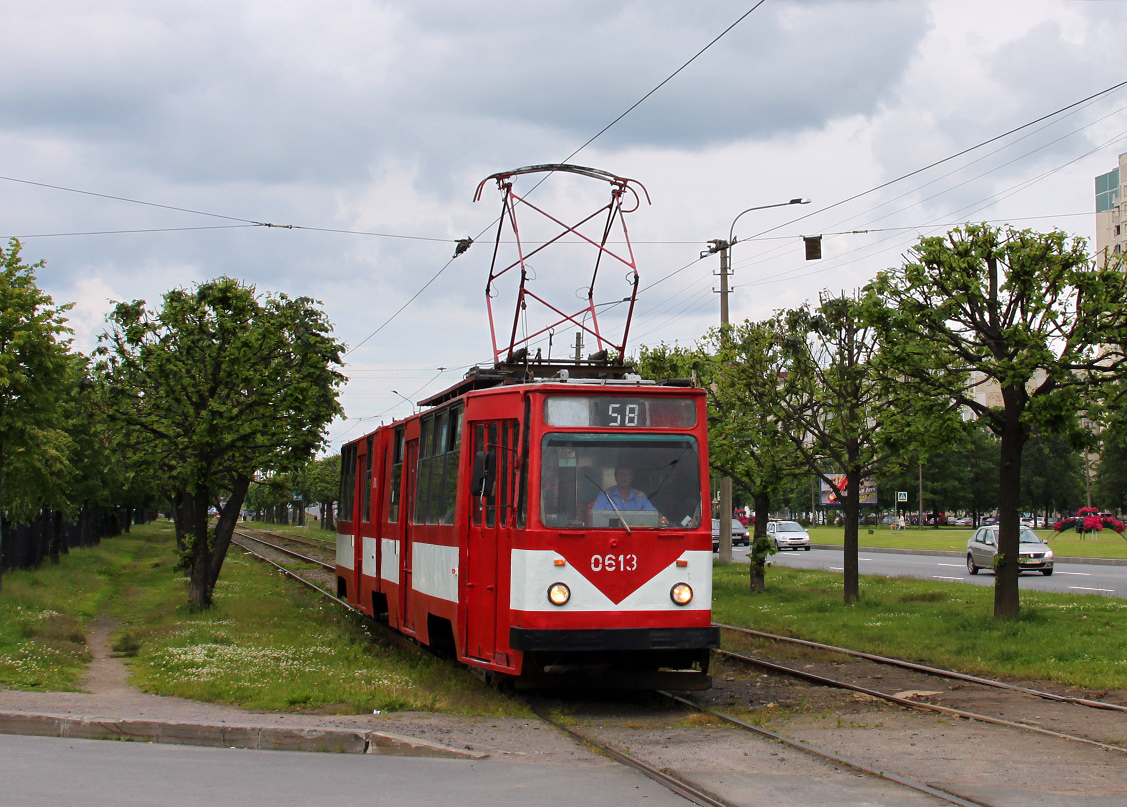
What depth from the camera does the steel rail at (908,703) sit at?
9387 mm

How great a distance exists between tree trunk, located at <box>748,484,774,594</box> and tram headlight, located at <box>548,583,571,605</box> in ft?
46.3

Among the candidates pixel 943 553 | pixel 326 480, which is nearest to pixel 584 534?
pixel 943 553

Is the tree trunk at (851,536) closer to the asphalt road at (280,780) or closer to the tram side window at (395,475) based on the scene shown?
the tram side window at (395,475)

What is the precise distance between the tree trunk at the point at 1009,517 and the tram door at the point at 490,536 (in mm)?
8615

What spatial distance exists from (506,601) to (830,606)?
41.5 ft

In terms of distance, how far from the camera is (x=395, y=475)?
54.7ft

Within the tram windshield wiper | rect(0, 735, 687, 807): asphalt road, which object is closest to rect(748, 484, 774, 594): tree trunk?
the tram windshield wiper

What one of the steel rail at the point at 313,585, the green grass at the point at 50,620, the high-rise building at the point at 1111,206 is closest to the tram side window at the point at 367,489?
the steel rail at the point at 313,585

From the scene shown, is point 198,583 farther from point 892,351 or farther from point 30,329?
point 892,351

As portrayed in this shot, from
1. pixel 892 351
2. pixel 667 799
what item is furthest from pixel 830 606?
pixel 667 799

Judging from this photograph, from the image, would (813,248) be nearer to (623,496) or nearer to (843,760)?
(623,496)

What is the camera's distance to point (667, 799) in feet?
23.8

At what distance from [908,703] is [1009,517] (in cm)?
659

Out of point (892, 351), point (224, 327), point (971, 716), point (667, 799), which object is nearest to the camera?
point (667, 799)
